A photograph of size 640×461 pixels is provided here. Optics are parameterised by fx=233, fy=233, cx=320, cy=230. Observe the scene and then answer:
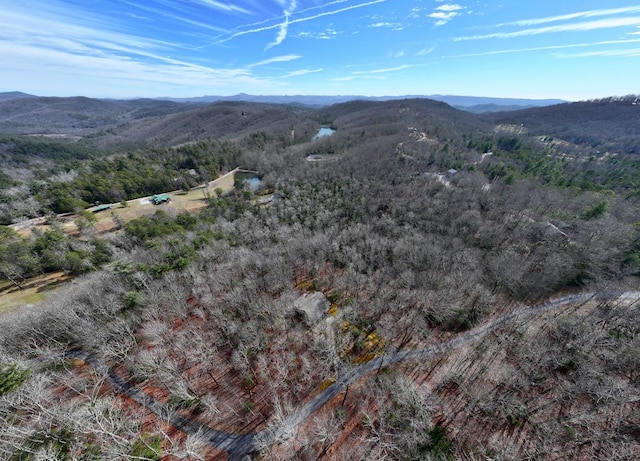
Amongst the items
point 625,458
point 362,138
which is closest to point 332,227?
point 625,458

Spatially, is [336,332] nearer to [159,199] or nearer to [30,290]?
[30,290]

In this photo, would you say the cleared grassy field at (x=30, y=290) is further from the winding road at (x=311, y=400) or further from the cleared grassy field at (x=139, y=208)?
the cleared grassy field at (x=139, y=208)

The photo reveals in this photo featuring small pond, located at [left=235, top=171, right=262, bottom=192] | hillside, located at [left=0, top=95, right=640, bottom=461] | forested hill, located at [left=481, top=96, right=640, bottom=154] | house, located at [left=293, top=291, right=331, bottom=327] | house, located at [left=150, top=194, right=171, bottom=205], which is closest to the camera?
hillside, located at [left=0, top=95, right=640, bottom=461]

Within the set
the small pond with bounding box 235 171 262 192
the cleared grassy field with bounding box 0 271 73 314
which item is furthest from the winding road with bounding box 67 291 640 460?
the small pond with bounding box 235 171 262 192

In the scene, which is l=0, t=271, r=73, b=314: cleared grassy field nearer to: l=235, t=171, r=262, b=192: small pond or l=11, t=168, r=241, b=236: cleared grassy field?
l=11, t=168, r=241, b=236: cleared grassy field

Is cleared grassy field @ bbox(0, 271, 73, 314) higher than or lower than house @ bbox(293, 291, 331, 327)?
lower

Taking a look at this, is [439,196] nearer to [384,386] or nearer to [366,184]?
[366,184]
